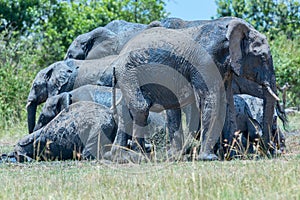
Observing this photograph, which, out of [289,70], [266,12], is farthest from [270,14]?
[289,70]

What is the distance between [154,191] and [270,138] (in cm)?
436

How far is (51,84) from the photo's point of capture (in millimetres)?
14133

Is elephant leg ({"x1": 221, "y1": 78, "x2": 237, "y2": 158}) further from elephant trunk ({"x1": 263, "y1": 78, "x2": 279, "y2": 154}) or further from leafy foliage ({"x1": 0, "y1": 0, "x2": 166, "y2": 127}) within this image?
leafy foliage ({"x1": 0, "y1": 0, "x2": 166, "y2": 127})

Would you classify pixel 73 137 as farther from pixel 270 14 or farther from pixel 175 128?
pixel 270 14

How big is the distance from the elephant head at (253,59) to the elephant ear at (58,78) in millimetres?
4736

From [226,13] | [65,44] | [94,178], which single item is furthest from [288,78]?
[94,178]

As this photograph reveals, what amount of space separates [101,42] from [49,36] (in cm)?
938

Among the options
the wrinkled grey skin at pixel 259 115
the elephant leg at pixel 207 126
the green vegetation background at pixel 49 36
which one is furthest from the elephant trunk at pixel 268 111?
the green vegetation background at pixel 49 36

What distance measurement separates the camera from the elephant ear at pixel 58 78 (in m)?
14.0

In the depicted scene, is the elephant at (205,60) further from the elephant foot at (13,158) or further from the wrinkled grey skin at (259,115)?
the elephant foot at (13,158)

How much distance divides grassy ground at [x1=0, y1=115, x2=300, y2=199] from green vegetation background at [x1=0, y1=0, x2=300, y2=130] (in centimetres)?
931

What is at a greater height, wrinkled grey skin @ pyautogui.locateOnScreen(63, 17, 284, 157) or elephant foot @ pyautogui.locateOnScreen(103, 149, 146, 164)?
wrinkled grey skin @ pyautogui.locateOnScreen(63, 17, 284, 157)

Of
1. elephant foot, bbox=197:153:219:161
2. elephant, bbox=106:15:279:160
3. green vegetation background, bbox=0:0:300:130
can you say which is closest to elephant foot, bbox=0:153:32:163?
elephant, bbox=106:15:279:160

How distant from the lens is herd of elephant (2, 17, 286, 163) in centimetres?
976
